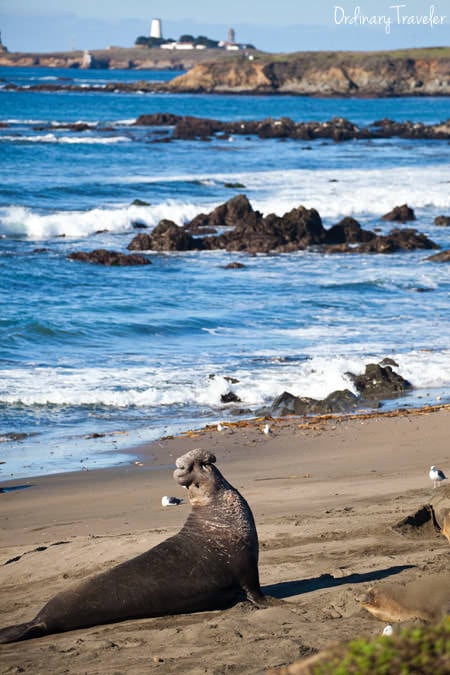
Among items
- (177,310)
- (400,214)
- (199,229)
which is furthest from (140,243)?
(400,214)

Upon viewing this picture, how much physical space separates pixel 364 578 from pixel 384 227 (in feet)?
82.1

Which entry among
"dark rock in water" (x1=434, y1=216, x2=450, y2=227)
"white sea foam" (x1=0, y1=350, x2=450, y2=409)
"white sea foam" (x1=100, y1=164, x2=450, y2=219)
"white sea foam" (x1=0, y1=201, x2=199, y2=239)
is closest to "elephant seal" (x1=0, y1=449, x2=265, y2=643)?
"white sea foam" (x1=0, y1=350, x2=450, y2=409)

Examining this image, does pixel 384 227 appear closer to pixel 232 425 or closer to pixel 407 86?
pixel 232 425

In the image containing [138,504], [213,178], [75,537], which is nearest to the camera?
[75,537]

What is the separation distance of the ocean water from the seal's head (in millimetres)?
3869

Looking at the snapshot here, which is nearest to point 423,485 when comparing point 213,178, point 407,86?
point 213,178

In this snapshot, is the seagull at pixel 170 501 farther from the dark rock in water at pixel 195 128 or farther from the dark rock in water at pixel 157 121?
the dark rock in water at pixel 157 121

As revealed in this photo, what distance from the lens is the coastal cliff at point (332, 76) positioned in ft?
424

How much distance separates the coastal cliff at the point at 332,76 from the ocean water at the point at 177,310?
86.0m

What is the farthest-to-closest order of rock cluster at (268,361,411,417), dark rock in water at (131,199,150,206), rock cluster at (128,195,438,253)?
dark rock in water at (131,199,150,206), rock cluster at (128,195,438,253), rock cluster at (268,361,411,417)

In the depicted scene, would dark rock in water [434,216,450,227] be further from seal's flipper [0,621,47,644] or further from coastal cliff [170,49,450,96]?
coastal cliff [170,49,450,96]

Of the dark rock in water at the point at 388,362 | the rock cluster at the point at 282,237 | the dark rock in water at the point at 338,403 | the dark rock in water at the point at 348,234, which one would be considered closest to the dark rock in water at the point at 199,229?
the rock cluster at the point at 282,237

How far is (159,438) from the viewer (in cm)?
1120

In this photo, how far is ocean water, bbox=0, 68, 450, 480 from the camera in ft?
41.3
